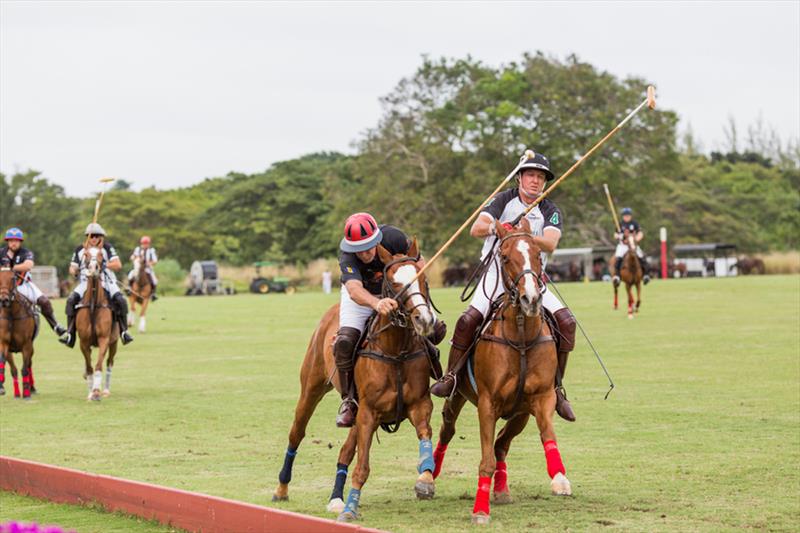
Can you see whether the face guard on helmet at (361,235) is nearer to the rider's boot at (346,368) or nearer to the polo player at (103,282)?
the rider's boot at (346,368)

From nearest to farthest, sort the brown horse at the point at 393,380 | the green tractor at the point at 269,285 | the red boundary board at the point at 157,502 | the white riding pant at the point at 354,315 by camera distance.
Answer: the red boundary board at the point at 157,502 < the brown horse at the point at 393,380 < the white riding pant at the point at 354,315 < the green tractor at the point at 269,285

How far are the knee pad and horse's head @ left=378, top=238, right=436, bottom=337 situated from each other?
1087mm

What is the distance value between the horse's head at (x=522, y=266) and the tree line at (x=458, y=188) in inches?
2383

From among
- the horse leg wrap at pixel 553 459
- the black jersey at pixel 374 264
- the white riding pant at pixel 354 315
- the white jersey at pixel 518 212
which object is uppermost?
the white jersey at pixel 518 212

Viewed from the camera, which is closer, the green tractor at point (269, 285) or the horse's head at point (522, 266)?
the horse's head at point (522, 266)

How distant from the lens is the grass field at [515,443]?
9.45 metres

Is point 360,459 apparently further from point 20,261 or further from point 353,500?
point 20,261

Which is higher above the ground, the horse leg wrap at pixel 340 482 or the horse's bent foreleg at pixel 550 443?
the horse's bent foreleg at pixel 550 443

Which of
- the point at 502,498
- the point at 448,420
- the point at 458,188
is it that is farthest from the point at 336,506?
the point at 458,188

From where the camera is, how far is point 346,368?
31.4ft

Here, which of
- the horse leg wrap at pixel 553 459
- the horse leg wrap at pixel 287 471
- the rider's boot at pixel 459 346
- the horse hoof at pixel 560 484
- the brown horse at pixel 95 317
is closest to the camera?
the horse hoof at pixel 560 484

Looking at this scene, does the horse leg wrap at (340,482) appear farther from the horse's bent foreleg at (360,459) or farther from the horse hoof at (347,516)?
the horse hoof at (347,516)

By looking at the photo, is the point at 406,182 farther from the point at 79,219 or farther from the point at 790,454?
the point at 790,454

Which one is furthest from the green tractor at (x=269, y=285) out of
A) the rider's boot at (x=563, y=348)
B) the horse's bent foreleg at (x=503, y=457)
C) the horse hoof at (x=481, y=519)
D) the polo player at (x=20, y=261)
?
the horse hoof at (x=481, y=519)
